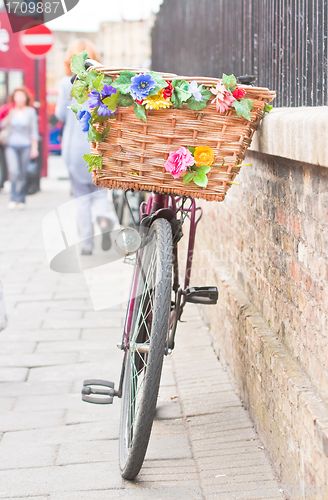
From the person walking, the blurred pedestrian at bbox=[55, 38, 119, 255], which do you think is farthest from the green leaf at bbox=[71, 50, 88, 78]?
the person walking

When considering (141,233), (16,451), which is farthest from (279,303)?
(16,451)

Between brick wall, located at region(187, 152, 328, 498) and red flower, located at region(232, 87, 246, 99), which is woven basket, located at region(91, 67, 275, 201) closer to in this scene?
red flower, located at region(232, 87, 246, 99)

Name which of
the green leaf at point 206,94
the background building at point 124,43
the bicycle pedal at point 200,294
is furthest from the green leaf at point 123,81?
the background building at point 124,43

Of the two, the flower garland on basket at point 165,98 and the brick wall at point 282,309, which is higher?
the flower garland on basket at point 165,98

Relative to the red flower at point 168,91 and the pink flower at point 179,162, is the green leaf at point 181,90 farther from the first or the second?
the pink flower at point 179,162

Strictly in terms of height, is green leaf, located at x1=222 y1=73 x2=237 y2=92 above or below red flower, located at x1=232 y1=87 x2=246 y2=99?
above

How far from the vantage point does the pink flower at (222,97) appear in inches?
97.6

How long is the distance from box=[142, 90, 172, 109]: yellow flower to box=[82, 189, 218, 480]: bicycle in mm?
500

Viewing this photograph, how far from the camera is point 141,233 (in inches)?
117

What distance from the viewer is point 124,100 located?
251cm

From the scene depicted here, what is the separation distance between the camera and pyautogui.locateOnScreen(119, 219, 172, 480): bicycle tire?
8.19 feet

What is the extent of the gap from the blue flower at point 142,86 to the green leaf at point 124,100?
5 cm

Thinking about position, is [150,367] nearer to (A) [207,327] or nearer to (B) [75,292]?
(A) [207,327]

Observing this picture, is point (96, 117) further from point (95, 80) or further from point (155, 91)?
point (155, 91)
